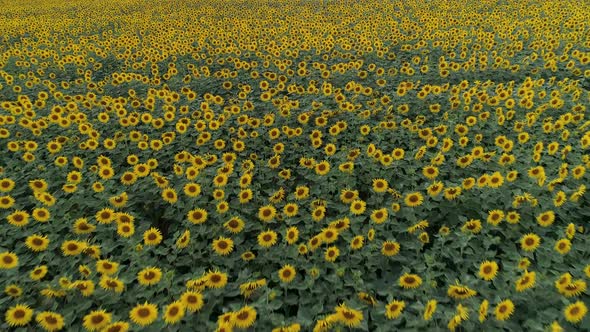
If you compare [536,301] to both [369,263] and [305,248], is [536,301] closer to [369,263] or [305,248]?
[369,263]

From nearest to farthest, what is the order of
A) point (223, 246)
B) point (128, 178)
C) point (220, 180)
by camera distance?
point (223, 246) < point (220, 180) < point (128, 178)

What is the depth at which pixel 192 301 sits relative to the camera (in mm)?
3014

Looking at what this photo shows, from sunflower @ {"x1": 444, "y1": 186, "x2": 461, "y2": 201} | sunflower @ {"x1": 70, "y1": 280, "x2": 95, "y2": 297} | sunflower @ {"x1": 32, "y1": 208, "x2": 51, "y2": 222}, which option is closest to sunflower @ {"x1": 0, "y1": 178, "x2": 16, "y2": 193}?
sunflower @ {"x1": 32, "y1": 208, "x2": 51, "y2": 222}

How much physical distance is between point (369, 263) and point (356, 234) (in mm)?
368

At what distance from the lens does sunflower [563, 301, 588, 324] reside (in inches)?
106

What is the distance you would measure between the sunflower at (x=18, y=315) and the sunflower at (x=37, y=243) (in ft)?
2.67

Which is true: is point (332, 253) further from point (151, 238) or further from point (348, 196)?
point (151, 238)

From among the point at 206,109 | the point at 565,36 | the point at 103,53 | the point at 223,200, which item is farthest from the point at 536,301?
the point at 103,53

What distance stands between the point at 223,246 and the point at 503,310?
2.56 meters

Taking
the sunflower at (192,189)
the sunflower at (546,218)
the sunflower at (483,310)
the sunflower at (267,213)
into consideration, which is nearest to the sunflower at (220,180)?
the sunflower at (192,189)

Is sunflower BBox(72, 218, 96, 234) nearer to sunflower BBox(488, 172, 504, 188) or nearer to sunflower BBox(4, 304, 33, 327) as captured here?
sunflower BBox(4, 304, 33, 327)

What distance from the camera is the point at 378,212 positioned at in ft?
13.0

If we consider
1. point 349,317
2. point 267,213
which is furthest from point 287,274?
point 267,213

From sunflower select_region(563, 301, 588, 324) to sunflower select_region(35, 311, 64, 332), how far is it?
385 cm
